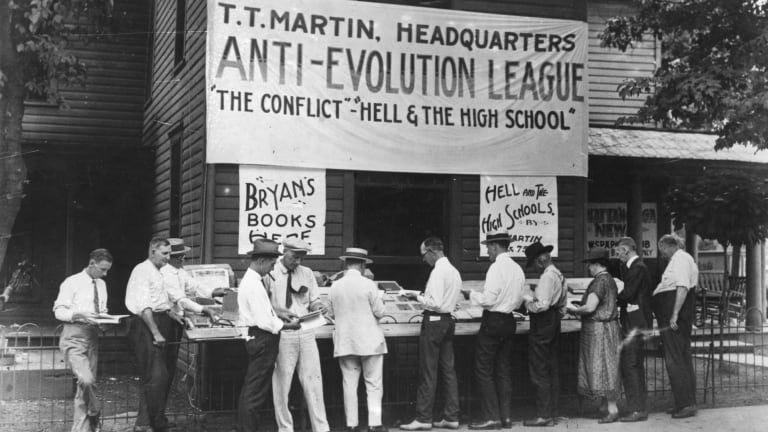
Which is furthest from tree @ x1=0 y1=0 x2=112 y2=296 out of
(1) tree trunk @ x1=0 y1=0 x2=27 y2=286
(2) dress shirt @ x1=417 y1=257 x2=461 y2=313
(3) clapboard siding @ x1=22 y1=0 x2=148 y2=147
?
(2) dress shirt @ x1=417 y1=257 x2=461 y2=313

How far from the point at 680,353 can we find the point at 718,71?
404cm

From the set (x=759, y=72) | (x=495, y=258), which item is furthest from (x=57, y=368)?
(x=759, y=72)

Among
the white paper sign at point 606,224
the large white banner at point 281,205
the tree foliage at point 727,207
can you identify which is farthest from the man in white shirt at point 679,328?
the white paper sign at point 606,224

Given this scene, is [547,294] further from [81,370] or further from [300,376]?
[81,370]

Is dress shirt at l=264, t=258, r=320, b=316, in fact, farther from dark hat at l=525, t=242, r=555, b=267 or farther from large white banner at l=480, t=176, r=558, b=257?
large white banner at l=480, t=176, r=558, b=257

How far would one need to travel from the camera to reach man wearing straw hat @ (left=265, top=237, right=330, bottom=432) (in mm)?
7625

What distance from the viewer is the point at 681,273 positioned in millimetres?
8914

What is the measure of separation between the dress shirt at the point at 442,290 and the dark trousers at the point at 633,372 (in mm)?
2176

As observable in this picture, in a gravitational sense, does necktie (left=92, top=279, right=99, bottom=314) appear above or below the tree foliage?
below

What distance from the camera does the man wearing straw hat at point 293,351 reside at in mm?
7625

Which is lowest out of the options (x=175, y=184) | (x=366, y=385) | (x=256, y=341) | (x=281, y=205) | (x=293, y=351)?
(x=366, y=385)

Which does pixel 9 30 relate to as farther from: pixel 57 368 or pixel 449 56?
pixel 449 56

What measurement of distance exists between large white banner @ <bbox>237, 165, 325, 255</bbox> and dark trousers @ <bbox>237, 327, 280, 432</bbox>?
2097 millimetres

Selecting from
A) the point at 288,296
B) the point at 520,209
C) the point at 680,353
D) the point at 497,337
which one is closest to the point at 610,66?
the point at 520,209
